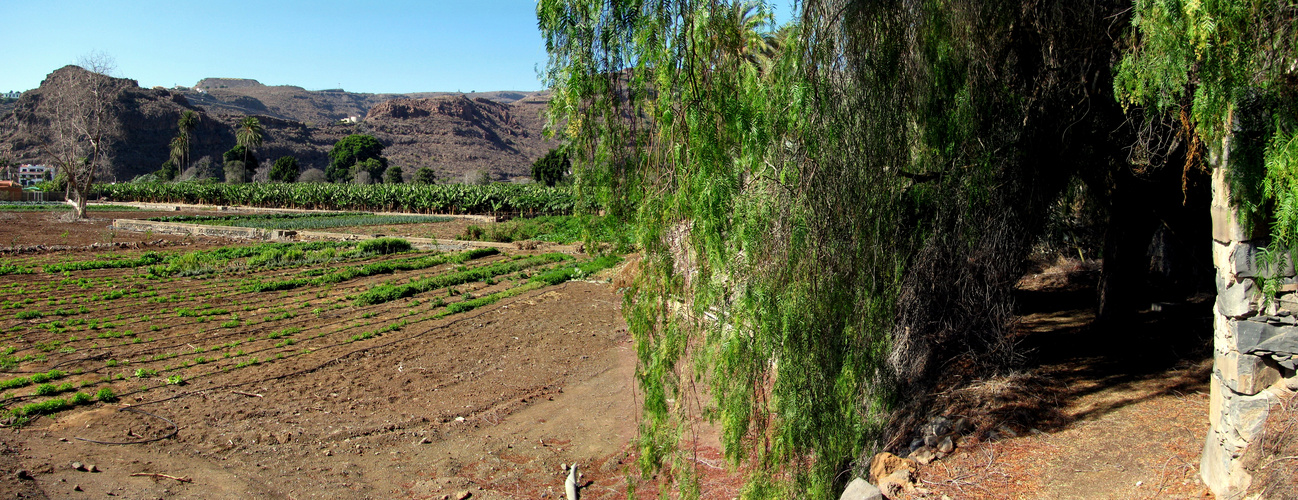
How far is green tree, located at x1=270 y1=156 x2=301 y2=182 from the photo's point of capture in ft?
272

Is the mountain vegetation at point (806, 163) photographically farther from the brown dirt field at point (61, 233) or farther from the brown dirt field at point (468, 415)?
the brown dirt field at point (61, 233)

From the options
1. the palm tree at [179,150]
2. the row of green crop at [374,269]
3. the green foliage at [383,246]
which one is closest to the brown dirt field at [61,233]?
the green foliage at [383,246]

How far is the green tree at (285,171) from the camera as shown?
8300cm

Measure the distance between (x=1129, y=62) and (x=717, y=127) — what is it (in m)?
2.75

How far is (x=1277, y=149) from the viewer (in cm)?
403

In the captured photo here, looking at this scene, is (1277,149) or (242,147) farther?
(242,147)

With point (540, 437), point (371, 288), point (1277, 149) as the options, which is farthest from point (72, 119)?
point (1277, 149)

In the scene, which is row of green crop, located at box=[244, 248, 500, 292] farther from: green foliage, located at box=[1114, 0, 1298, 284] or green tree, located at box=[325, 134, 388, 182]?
green tree, located at box=[325, 134, 388, 182]

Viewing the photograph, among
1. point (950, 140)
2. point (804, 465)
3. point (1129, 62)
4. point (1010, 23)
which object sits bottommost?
point (804, 465)

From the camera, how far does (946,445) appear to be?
6.33 m

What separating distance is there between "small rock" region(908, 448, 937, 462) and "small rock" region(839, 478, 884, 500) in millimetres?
800

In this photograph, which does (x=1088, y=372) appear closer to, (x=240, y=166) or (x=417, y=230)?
(x=417, y=230)

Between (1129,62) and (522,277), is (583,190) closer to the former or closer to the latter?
(1129,62)

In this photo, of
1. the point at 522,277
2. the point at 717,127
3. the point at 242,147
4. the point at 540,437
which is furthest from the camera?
the point at 242,147
